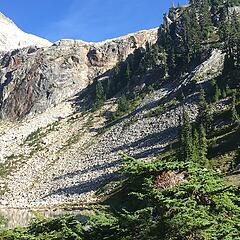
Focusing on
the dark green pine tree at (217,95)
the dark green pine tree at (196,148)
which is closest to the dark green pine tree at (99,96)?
the dark green pine tree at (217,95)

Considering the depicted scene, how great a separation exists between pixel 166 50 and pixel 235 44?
3817 centimetres

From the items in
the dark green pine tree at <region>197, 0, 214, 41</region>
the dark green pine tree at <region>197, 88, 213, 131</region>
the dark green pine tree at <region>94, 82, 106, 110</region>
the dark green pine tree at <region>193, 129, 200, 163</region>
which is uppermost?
the dark green pine tree at <region>197, 0, 214, 41</region>

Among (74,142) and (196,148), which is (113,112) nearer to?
(74,142)

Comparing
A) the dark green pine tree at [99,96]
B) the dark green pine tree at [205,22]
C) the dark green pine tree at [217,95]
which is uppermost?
the dark green pine tree at [205,22]

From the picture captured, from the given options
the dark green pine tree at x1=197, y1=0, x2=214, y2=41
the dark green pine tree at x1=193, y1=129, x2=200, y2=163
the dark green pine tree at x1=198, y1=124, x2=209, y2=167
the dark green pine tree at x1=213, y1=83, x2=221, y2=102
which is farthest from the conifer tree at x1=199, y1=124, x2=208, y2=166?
the dark green pine tree at x1=197, y1=0, x2=214, y2=41

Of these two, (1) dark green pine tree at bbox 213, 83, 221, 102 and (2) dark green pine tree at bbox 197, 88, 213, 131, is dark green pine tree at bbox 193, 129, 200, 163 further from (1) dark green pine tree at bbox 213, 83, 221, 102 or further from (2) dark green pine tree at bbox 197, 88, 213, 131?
(1) dark green pine tree at bbox 213, 83, 221, 102

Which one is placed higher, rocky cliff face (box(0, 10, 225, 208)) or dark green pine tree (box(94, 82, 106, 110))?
dark green pine tree (box(94, 82, 106, 110))

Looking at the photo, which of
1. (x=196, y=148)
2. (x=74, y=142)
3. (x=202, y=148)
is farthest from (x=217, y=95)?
(x=74, y=142)

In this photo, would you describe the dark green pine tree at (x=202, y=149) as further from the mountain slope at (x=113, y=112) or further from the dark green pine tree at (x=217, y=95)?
the dark green pine tree at (x=217, y=95)

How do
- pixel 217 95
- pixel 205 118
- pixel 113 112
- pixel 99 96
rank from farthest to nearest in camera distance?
1. pixel 99 96
2. pixel 113 112
3. pixel 217 95
4. pixel 205 118

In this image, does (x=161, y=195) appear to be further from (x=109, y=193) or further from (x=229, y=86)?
(x=229, y=86)

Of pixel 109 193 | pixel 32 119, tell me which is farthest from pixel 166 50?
pixel 109 193

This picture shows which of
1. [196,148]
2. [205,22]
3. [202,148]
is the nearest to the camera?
[196,148]

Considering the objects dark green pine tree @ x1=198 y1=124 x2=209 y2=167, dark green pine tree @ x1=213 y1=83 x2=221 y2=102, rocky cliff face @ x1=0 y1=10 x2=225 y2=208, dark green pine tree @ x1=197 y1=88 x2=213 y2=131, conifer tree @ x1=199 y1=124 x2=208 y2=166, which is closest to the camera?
dark green pine tree @ x1=198 y1=124 x2=209 y2=167
